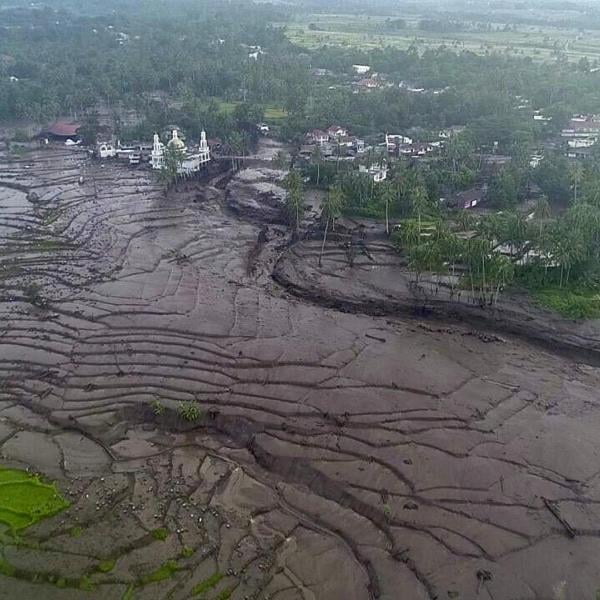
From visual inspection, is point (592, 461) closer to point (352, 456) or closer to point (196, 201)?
point (352, 456)

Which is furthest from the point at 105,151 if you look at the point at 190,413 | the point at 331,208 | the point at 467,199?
the point at 190,413

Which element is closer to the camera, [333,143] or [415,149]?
[415,149]

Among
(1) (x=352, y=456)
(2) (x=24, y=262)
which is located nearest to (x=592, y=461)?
(1) (x=352, y=456)

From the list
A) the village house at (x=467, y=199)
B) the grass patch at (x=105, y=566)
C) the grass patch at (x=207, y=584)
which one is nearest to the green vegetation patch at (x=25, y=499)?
the grass patch at (x=105, y=566)

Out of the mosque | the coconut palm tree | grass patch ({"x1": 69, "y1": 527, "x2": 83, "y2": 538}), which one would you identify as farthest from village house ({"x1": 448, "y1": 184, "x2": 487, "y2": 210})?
grass patch ({"x1": 69, "y1": 527, "x2": 83, "y2": 538})

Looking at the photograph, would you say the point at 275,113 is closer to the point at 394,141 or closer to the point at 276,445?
the point at 394,141

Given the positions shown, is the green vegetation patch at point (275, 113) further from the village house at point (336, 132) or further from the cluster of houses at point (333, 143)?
the cluster of houses at point (333, 143)
